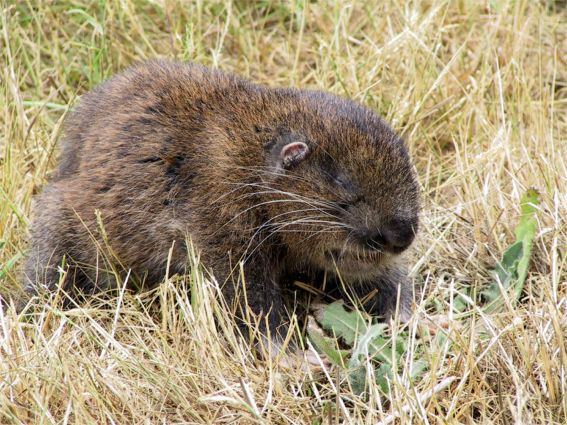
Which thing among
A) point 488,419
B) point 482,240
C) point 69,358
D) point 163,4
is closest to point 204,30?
point 163,4

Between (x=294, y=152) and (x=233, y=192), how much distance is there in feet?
1.16

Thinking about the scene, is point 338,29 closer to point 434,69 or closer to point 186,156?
point 434,69

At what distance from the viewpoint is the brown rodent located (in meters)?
4.34

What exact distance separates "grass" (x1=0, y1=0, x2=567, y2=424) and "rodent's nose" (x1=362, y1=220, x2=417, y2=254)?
1.03 ft

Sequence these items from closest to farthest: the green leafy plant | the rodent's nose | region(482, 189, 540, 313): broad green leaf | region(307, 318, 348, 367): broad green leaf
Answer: the green leafy plant, region(307, 318, 348, 367): broad green leaf, the rodent's nose, region(482, 189, 540, 313): broad green leaf

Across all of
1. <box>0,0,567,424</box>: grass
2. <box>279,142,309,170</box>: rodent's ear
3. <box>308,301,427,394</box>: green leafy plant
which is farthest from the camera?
<box>279,142,309,170</box>: rodent's ear

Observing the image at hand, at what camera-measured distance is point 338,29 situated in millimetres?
6301

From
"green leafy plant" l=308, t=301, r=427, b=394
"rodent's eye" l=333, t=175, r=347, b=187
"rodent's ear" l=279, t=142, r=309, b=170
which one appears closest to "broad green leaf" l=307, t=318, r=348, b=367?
"green leafy plant" l=308, t=301, r=427, b=394

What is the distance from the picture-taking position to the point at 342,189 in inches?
170

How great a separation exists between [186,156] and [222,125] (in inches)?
9.2

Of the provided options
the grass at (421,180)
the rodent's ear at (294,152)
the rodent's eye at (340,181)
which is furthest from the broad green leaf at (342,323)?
the rodent's ear at (294,152)

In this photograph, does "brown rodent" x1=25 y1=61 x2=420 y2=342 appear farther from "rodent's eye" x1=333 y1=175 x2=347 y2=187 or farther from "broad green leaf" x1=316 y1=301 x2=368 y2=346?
"broad green leaf" x1=316 y1=301 x2=368 y2=346

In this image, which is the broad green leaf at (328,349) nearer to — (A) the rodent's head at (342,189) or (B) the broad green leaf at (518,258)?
(A) the rodent's head at (342,189)

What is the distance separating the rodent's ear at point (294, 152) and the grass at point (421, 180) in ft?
2.20
